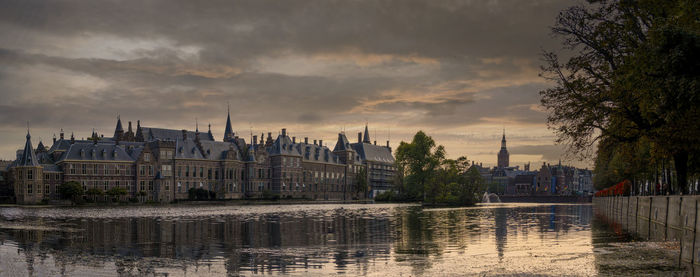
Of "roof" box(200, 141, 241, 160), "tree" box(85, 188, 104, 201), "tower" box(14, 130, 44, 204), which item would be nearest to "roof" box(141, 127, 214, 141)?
"roof" box(200, 141, 241, 160)

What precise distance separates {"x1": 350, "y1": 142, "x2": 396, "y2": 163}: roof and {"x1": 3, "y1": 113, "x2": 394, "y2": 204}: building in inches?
277

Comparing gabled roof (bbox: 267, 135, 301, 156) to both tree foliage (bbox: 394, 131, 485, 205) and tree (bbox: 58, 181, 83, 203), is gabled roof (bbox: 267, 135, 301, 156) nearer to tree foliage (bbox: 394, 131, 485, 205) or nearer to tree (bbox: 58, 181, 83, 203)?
tree foliage (bbox: 394, 131, 485, 205)

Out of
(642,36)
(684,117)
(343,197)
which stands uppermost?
(642,36)

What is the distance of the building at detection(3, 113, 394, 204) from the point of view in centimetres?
10006

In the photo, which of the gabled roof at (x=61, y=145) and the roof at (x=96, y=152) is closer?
the roof at (x=96, y=152)

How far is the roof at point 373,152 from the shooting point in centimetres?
16988

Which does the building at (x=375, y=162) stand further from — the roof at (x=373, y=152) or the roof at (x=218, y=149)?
the roof at (x=218, y=149)

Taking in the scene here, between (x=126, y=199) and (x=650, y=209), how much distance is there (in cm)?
8525

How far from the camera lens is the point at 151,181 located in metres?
110

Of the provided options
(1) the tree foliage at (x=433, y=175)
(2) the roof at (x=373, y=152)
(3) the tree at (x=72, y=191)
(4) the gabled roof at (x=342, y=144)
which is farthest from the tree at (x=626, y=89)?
(2) the roof at (x=373, y=152)

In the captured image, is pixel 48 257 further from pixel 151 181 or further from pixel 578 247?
pixel 151 181

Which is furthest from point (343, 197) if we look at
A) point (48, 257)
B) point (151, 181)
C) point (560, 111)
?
point (48, 257)

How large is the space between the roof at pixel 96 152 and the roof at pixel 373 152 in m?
74.9

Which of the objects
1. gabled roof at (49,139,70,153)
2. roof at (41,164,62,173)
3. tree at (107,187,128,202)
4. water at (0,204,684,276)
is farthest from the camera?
gabled roof at (49,139,70,153)
